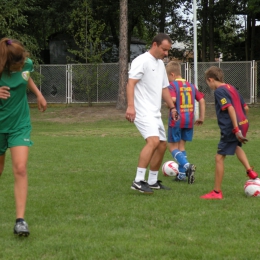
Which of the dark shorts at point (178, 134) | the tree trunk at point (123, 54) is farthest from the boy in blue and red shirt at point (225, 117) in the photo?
the tree trunk at point (123, 54)

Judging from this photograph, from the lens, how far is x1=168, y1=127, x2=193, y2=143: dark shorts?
993cm

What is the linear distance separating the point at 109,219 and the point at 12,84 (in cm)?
174

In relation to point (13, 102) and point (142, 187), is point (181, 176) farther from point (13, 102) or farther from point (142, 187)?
point (13, 102)

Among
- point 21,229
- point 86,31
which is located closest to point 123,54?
point 86,31

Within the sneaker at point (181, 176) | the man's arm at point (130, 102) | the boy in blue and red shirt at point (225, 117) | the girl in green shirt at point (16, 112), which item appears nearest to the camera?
the girl in green shirt at point (16, 112)

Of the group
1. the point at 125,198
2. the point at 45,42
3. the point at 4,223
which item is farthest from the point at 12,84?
the point at 45,42

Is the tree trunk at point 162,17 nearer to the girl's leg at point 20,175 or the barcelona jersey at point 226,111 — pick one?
the barcelona jersey at point 226,111

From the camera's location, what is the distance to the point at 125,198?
7.92 metres

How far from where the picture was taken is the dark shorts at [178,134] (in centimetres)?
993

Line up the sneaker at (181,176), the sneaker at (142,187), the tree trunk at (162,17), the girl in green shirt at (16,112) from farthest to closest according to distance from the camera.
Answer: the tree trunk at (162,17)
the sneaker at (181,176)
the sneaker at (142,187)
the girl in green shirt at (16,112)

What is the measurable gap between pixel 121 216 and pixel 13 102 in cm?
171

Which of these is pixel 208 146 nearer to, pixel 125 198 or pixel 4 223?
pixel 125 198

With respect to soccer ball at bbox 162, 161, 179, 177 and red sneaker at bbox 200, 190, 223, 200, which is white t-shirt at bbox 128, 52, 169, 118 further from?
soccer ball at bbox 162, 161, 179, 177

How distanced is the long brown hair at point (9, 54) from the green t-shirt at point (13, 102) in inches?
4.5
